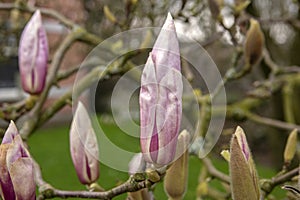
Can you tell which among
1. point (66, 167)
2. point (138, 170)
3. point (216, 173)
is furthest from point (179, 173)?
point (66, 167)

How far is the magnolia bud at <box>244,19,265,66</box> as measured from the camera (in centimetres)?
90

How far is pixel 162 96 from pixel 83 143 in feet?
0.62

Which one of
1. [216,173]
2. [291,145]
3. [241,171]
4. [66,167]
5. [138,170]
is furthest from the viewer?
[66,167]

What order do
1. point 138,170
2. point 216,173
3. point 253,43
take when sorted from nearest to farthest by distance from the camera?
point 138,170
point 253,43
point 216,173

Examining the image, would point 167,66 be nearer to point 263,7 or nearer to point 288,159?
point 288,159

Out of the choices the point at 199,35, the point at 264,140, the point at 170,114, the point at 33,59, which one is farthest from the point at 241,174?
the point at 264,140

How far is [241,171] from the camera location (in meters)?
0.52

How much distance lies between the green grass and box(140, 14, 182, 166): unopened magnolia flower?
5.01 ft

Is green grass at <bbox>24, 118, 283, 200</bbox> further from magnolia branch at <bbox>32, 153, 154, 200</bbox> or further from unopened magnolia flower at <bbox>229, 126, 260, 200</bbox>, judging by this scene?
unopened magnolia flower at <bbox>229, 126, 260, 200</bbox>

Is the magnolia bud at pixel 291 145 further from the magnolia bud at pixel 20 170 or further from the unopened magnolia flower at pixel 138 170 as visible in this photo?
the magnolia bud at pixel 20 170

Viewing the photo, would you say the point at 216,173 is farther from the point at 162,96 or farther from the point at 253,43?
the point at 162,96

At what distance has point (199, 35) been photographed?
2.65 meters

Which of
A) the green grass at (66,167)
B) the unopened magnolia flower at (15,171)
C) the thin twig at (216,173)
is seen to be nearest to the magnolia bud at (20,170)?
the unopened magnolia flower at (15,171)

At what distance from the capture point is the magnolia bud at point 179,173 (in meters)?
0.58
